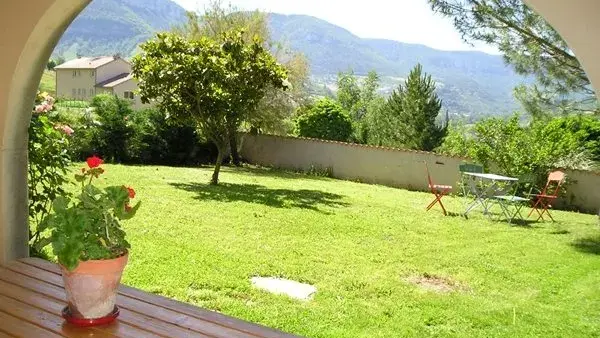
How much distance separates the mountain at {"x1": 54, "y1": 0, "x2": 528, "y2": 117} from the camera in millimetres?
105688

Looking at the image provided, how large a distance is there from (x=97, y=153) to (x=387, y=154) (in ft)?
24.3

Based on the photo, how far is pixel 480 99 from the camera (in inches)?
4129

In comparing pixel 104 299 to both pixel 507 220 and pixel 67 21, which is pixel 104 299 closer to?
pixel 67 21

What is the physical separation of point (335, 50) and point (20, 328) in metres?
156

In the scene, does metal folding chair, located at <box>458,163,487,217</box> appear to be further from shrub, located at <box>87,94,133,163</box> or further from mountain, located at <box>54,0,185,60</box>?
mountain, located at <box>54,0,185,60</box>

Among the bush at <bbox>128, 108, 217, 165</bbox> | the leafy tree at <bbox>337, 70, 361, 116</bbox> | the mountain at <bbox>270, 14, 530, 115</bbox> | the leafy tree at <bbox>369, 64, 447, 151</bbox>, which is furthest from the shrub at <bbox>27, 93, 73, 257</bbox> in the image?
the mountain at <bbox>270, 14, 530, 115</bbox>

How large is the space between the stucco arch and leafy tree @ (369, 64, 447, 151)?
24.1m

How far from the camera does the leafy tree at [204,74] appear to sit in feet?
33.8

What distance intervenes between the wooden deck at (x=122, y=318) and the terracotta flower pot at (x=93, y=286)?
73 millimetres

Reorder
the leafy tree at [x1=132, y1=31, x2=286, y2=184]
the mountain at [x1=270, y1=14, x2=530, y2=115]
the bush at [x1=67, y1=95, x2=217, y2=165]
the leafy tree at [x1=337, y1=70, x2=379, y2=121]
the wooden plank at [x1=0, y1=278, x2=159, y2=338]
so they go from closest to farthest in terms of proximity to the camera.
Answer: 1. the wooden plank at [x1=0, y1=278, x2=159, y2=338]
2. the leafy tree at [x1=132, y1=31, x2=286, y2=184]
3. the bush at [x1=67, y1=95, x2=217, y2=165]
4. the leafy tree at [x1=337, y1=70, x2=379, y2=121]
5. the mountain at [x1=270, y1=14, x2=530, y2=115]

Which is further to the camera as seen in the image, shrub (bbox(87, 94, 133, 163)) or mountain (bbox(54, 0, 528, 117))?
mountain (bbox(54, 0, 528, 117))

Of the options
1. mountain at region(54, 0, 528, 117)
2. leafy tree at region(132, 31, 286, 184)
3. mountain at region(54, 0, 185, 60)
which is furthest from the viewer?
mountain at region(54, 0, 185, 60)

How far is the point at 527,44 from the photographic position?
316 inches

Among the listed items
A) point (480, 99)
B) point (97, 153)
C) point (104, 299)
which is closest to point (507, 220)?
point (104, 299)
